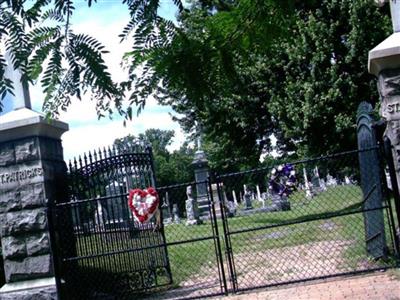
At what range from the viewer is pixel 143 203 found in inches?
320

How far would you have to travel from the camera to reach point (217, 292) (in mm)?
7688

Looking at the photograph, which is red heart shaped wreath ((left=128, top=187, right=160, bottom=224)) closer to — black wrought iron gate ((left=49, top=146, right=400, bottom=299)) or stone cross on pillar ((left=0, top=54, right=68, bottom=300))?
black wrought iron gate ((left=49, top=146, right=400, bottom=299))

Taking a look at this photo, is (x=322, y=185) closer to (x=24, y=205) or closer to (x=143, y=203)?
(x=143, y=203)

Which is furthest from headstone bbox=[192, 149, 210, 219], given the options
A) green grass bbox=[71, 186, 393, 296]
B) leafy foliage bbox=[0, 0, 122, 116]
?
leafy foliage bbox=[0, 0, 122, 116]

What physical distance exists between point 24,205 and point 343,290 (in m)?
4.45

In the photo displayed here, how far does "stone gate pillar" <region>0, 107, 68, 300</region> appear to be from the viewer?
24.7 ft

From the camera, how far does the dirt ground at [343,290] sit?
6.16 meters

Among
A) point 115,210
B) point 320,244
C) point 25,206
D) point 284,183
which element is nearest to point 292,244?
point 320,244

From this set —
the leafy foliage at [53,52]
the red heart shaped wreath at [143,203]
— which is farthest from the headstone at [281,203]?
the leafy foliage at [53,52]

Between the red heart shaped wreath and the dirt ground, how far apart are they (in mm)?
→ 1687

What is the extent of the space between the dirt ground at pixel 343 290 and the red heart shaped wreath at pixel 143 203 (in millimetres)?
1687

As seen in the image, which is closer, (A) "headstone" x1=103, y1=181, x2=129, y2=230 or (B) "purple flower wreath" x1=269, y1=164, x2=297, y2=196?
(A) "headstone" x1=103, y1=181, x2=129, y2=230

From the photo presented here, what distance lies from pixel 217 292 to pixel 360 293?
215 centimetres

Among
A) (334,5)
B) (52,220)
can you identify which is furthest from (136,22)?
(334,5)
